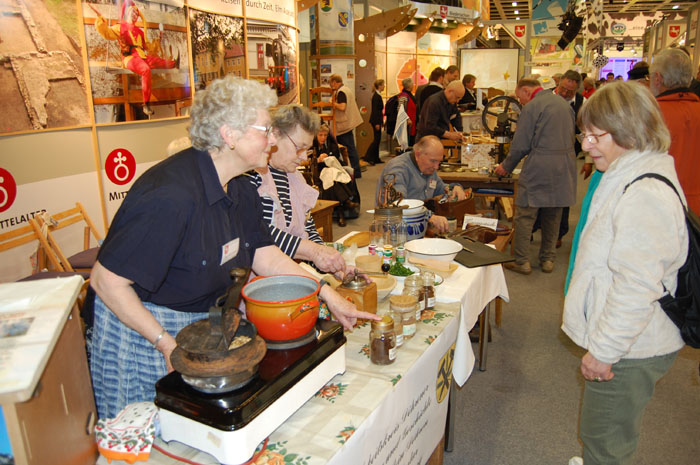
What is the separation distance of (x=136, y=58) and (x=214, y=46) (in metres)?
0.98

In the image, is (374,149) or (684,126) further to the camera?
(374,149)

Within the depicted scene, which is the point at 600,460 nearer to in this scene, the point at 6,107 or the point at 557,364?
the point at 557,364

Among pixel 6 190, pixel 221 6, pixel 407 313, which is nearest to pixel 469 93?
Answer: pixel 221 6

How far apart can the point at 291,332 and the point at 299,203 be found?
51.7 inches

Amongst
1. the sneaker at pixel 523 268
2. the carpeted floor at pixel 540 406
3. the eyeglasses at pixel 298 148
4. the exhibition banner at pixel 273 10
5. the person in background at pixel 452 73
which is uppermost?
the exhibition banner at pixel 273 10

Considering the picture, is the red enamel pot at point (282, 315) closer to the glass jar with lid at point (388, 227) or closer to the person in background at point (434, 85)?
the glass jar with lid at point (388, 227)

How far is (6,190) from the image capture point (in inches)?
112

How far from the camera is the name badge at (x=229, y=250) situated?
1448 millimetres

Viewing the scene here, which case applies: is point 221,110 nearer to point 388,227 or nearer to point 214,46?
point 388,227

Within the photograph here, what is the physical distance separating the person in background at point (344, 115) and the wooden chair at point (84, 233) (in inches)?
205

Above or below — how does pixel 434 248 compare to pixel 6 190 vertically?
below

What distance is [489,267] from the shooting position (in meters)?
2.58

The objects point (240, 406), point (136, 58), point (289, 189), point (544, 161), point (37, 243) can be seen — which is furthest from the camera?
point (544, 161)

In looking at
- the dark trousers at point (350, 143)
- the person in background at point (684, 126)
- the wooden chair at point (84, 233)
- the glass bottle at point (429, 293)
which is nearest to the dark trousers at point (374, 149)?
the dark trousers at point (350, 143)
